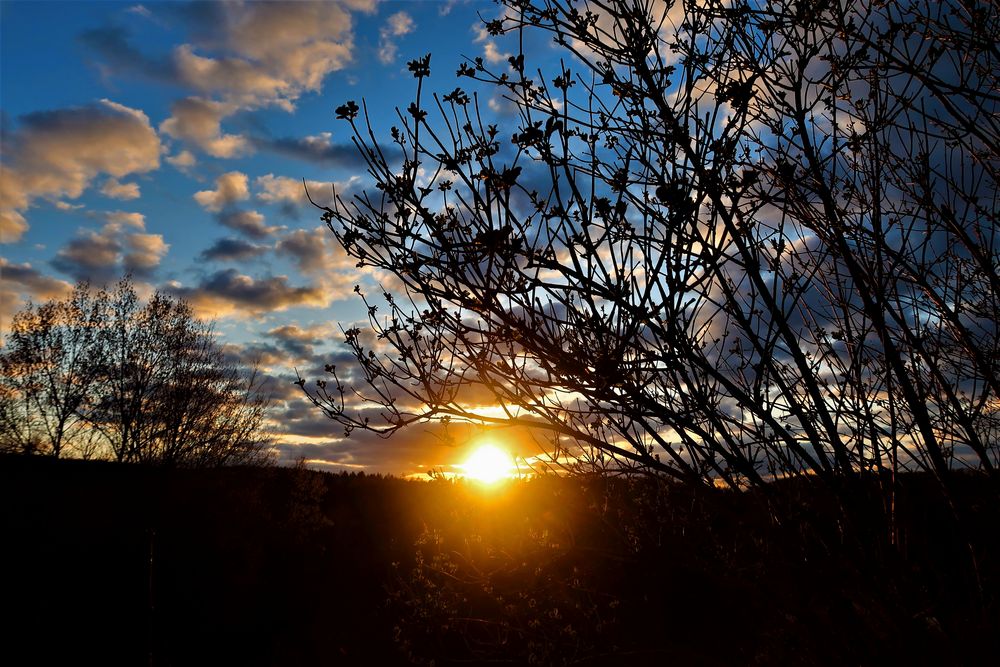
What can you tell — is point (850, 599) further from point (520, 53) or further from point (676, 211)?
point (520, 53)

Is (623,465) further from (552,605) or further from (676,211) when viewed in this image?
(552,605)

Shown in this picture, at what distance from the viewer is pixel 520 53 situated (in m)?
2.65

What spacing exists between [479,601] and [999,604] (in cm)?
314

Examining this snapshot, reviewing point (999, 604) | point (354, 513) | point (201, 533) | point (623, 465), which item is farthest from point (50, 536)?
point (999, 604)

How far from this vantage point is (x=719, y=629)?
8633 millimetres

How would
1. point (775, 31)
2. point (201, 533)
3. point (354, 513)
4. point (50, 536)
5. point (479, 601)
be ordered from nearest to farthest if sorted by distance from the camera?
point (775, 31) → point (479, 601) → point (50, 536) → point (201, 533) → point (354, 513)

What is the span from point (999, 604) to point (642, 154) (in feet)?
7.73

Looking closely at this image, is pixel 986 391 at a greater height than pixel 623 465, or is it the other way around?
pixel 986 391

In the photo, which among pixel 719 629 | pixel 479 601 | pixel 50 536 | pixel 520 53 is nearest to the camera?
pixel 520 53

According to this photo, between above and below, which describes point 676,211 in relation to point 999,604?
above

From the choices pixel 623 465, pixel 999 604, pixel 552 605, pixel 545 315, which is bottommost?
pixel 552 605

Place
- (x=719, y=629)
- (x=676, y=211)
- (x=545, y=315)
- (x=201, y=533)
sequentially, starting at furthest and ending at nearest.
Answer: (x=201, y=533) → (x=719, y=629) → (x=545, y=315) → (x=676, y=211)

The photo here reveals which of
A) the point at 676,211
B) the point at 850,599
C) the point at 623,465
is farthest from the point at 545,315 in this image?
the point at 850,599

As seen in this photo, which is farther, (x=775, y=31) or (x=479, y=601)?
(x=479, y=601)
